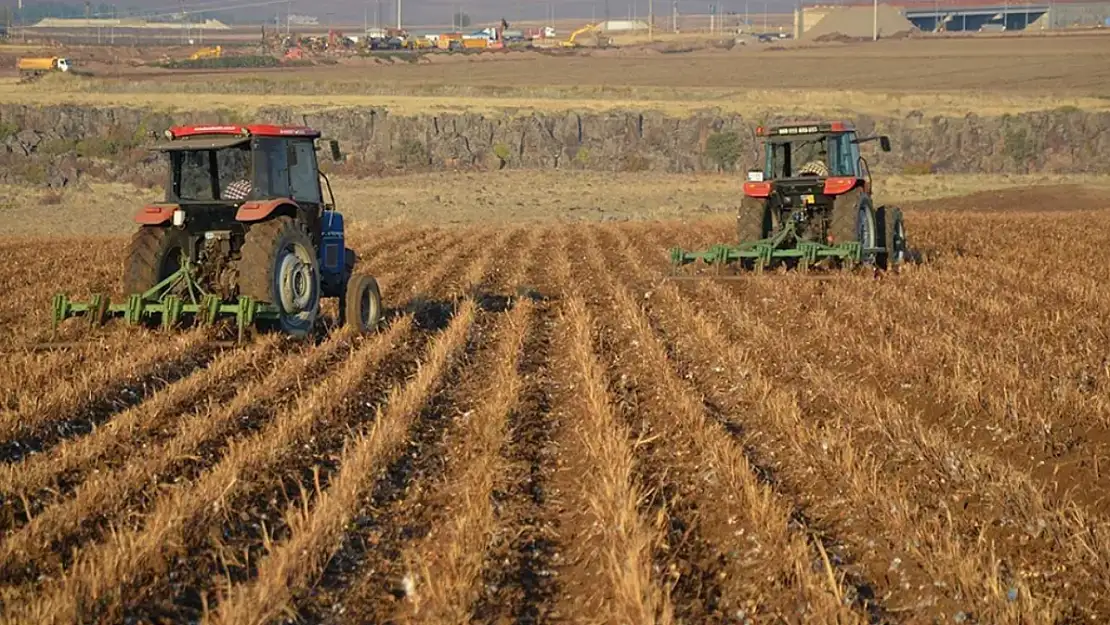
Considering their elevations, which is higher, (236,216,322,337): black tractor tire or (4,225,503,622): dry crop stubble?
(236,216,322,337): black tractor tire

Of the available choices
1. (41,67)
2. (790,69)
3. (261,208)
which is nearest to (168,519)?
(261,208)

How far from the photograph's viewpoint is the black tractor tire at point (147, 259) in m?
11.2

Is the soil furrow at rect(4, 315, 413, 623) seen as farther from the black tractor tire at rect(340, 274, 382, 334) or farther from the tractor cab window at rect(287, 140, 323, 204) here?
the tractor cab window at rect(287, 140, 323, 204)

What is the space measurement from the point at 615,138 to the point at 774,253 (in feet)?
99.0

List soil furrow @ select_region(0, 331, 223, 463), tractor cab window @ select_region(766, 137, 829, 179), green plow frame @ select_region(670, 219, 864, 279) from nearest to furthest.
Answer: soil furrow @ select_region(0, 331, 223, 463), green plow frame @ select_region(670, 219, 864, 279), tractor cab window @ select_region(766, 137, 829, 179)

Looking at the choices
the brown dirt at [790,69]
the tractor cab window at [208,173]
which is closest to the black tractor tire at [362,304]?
the tractor cab window at [208,173]

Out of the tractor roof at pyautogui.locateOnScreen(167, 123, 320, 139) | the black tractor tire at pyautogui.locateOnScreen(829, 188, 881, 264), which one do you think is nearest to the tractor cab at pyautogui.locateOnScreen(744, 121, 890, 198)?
the black tractor tire at pyautogui.locateOnScreen(829, 188, 881, 264)

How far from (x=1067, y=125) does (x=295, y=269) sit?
128 ft

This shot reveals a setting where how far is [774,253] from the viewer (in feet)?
51.0

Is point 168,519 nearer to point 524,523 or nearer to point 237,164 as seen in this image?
point 524,523

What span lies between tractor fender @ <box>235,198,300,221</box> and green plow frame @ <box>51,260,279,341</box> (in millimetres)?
656

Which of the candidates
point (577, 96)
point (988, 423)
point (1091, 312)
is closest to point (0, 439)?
point (988, 423)

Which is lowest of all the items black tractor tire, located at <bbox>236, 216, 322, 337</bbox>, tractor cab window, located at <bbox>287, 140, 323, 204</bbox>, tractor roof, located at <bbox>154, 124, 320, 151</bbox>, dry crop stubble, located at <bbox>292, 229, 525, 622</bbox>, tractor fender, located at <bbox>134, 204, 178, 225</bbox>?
dry crop stubble, located at <bbox>292, 229, 525, 622</bbox>

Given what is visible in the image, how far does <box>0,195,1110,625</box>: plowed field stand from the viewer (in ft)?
17.2
